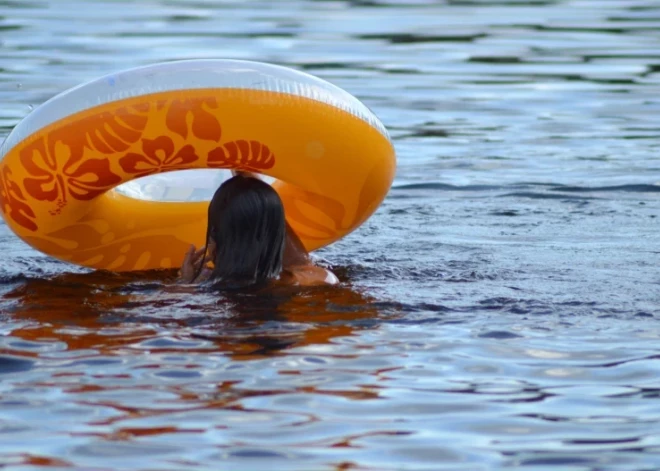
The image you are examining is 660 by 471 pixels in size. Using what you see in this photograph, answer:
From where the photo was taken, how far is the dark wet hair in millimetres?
5039

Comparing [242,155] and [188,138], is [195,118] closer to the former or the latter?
[188,138]

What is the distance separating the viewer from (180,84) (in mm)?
5152

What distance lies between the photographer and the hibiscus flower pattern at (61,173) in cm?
520

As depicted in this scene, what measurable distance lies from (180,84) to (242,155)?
0.37 metres

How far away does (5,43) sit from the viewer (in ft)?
48.6

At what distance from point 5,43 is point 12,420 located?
11586mm

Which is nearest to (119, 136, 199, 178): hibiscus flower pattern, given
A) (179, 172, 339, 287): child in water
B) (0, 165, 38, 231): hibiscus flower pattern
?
(179, 172, 339, 287): child in water

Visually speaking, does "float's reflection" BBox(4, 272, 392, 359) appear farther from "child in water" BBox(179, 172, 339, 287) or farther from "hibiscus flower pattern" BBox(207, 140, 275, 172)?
"hibiscus flower pattern" BBox(207, 140, 275, 172)

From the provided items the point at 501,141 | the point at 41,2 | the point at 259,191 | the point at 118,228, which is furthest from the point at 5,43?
the point at 259,191

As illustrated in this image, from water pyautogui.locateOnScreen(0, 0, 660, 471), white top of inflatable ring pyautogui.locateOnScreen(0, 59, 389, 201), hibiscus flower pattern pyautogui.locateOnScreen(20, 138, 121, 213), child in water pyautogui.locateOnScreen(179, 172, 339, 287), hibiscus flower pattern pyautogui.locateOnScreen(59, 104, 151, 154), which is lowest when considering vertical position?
water pyautogui.locateOnScreen(0, 0, 660, 471)

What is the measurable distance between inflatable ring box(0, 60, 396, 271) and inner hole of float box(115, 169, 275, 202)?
609 millimetres

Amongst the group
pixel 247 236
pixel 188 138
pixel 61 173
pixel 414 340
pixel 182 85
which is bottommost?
pixel 414 340

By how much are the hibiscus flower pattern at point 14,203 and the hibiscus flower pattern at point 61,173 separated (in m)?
0.07

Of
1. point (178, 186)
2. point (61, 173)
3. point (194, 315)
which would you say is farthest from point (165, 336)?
point (178, 186)
